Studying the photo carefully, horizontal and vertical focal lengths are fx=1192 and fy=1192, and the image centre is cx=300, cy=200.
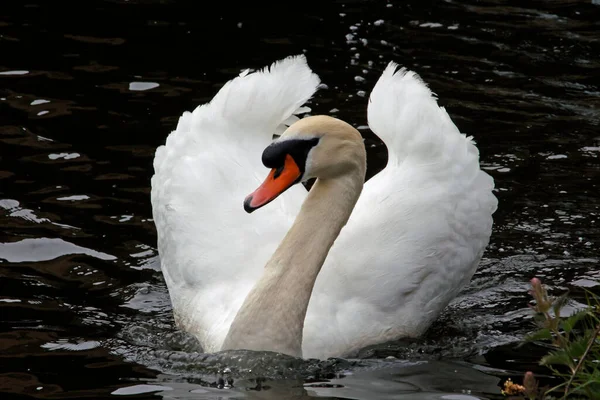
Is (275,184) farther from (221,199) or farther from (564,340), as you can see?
(564,340)

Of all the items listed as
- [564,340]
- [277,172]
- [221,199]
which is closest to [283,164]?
[277,172]

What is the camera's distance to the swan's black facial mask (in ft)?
20.4

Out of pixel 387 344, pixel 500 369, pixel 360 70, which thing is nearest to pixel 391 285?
pixel 387 344

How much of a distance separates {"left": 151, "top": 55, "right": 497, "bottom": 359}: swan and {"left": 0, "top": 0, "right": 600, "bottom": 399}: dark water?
0.71 ft

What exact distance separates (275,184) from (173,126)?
13.2ft

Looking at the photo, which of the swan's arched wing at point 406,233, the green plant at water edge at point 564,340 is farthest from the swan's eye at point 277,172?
the green plant at water edge at point 564,340

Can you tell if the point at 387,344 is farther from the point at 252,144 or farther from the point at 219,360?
the point at 252,144

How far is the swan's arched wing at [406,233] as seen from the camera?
669 centimetres

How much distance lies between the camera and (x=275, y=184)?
6227mm

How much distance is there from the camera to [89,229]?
8453mm

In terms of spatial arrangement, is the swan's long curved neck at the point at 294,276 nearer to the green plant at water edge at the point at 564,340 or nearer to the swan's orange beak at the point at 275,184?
the swan's orange beak at the point at 275,184

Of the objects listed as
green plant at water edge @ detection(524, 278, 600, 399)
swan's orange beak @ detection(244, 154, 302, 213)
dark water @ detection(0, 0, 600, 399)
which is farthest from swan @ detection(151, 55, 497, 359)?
green plant at water edge @ detection(524, 278, 600, 399)

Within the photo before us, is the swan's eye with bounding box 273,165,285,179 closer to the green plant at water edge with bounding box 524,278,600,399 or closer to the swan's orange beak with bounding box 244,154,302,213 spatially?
the swan's orange beak with bounding box 244,154,302,213

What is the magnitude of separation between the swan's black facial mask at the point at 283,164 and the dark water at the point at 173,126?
869 mm
